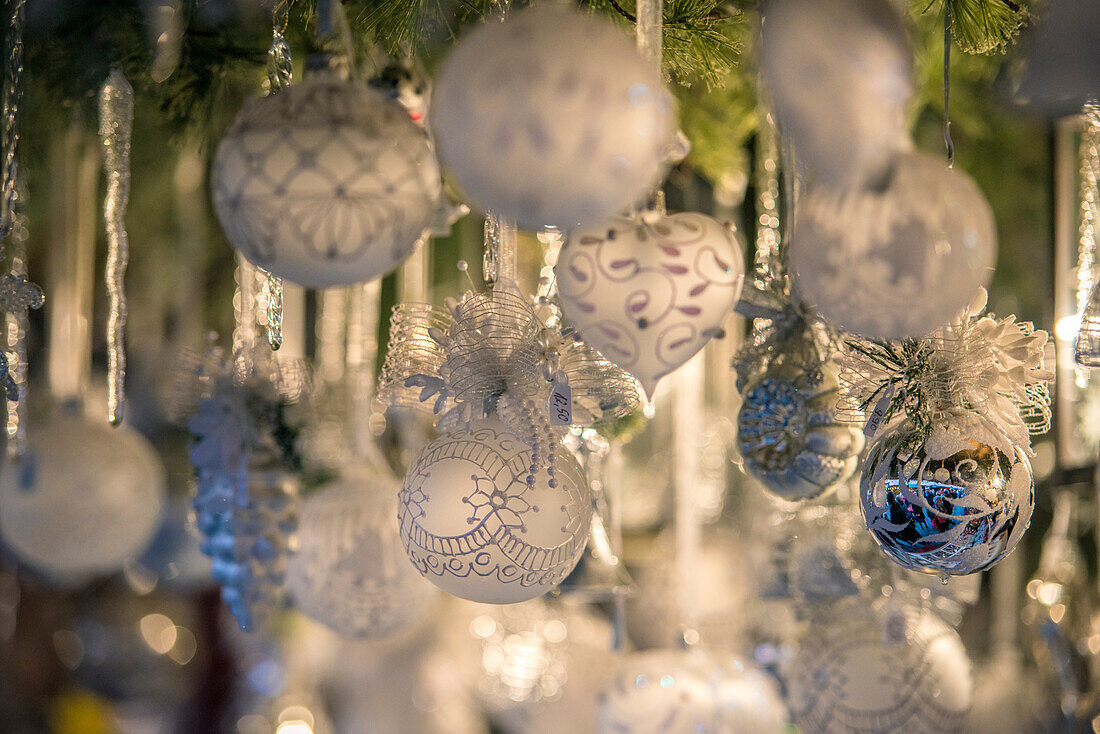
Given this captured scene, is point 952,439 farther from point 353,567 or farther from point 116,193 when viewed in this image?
point 116,193

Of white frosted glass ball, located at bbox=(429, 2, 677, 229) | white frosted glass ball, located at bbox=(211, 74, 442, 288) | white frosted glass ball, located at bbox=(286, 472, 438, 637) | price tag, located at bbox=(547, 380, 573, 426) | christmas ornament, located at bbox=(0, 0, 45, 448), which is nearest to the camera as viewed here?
white frosted glass ball, located at bbox=(429, 2, 677, 229)

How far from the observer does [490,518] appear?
2.75ft

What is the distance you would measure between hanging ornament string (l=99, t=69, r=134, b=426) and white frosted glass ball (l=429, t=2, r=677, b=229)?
54 cm

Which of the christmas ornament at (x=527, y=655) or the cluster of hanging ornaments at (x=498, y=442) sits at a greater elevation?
the cluster of hanging ornaments at (x=498, y=442)

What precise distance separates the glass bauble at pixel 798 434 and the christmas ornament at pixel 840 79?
38 cm

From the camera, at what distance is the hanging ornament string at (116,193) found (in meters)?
1.06

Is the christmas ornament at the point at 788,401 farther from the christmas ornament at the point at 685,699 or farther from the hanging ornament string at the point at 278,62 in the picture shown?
the hanging ornament string at the point at 278,62

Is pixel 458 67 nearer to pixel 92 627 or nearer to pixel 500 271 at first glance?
pixel 500 271

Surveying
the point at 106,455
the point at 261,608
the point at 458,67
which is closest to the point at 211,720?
the point at 106,455

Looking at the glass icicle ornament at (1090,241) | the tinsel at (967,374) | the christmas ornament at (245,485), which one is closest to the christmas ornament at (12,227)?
the christmas ornament at (245,485)

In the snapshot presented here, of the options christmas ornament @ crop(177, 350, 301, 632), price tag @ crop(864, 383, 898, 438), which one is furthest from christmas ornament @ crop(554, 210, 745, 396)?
christmas ornament @ crop(177, 350, 301, 632)

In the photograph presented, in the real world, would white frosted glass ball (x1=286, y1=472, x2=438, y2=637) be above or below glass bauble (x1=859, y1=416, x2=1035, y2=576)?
below

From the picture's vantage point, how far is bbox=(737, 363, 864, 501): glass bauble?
1026 mm

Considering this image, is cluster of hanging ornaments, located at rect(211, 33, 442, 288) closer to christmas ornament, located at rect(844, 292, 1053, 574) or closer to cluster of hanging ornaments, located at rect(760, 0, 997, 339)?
cluster of hanging ornaments, located at rect(760, 0, 997, 339)
